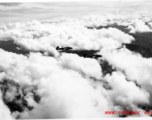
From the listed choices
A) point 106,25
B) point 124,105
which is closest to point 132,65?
point 124,105

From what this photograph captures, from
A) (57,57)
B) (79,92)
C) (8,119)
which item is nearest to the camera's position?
(8,119)

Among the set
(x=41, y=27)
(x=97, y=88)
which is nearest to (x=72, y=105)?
(x=97, y=88)

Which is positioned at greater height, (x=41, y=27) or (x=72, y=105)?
(x=41, y=27)

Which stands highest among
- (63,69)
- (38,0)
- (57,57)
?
(38,0)

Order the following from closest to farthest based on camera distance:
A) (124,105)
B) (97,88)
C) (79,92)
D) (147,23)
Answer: (124,105) < (79,92) < (97,88) < (147,23)

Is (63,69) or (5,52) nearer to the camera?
(5,52)

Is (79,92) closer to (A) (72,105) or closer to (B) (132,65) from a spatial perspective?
(A) (72,105)
